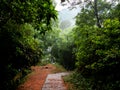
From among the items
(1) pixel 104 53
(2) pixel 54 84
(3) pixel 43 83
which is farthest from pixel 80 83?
(1) pixel 104 53

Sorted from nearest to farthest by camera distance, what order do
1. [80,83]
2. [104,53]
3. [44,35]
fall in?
[44,35] → [104,53] → [80,83]

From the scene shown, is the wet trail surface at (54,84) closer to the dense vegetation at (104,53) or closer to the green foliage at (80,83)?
the green foliage at (80,83)

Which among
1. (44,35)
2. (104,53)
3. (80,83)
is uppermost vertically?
(44,35)

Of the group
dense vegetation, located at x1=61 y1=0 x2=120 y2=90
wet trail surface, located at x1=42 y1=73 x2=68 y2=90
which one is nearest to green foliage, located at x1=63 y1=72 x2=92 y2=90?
dense vegetation, located at x1=61 y1=0 x2=120 y2=90

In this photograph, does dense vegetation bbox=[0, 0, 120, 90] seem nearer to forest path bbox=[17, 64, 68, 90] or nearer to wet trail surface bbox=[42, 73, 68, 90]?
forest path bbox=[17, 64, 68, 90]

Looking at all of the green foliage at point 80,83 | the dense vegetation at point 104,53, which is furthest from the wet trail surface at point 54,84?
the dense vegetation at point 104,53

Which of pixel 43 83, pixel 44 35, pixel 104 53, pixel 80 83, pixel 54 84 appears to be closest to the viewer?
pixel 44 35

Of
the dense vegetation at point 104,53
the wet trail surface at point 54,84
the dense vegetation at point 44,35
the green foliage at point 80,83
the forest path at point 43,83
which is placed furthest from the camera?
the forest path at point 43,83

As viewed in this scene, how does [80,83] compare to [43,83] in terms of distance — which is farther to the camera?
A: [43,83]

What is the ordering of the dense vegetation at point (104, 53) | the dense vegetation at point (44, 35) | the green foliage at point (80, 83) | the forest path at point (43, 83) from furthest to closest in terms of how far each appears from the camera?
the forest path at point (43, 83)
the green foliage at point (80, 83)
the dense vegetation at point (104, 53)
the dense vegetation at point (44, 35)

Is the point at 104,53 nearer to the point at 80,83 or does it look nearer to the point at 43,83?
the point at 80,83

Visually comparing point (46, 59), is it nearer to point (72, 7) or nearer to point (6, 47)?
point (72, 7)

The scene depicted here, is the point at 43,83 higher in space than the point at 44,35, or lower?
lower

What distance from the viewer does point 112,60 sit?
9.16m
